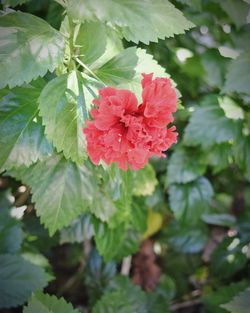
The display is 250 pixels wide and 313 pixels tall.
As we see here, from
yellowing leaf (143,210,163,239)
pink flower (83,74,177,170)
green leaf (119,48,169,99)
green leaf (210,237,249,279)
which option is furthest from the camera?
yellowing leaf (143,210,163,239)

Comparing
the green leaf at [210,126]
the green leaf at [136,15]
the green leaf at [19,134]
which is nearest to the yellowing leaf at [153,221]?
the green leaf at [210,126]

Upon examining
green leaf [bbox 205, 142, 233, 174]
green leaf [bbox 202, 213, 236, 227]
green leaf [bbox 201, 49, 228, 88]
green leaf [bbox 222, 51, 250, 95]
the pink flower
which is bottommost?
green leaf [bbox 202, 213, 236, 227]

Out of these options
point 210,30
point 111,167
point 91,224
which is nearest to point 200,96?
point 210,30

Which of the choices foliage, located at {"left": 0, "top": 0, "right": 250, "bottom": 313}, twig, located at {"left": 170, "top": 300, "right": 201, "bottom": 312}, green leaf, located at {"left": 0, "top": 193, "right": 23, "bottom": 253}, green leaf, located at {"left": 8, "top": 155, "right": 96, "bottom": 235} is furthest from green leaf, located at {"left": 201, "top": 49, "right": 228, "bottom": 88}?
twig, located at {"left": 170, "top": 300, "right": 201, "bottom": 312}

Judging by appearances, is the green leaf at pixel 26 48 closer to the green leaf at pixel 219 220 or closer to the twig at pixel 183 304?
the green leaf at pixel 219 220

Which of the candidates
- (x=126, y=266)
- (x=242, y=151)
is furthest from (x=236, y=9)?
(x=126, y=266)

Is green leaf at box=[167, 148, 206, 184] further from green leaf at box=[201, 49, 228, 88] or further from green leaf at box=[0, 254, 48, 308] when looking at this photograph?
green leaf at box=[0, 254, 48, 308]

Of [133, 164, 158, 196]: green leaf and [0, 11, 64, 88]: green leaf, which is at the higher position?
[0, 11, 64, 88]: green leaf
